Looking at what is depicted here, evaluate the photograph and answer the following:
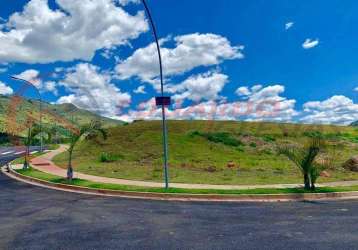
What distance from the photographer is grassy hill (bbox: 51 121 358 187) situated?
21.8 metres

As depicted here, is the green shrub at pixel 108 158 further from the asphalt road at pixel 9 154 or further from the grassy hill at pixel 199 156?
the asphalt road at pixel 9 154

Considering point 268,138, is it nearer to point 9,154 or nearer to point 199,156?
point 199,156

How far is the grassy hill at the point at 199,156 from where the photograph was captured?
21.8m

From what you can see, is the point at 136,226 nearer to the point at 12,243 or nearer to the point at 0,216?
the point at 12,243

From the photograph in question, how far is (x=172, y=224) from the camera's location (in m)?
9.62

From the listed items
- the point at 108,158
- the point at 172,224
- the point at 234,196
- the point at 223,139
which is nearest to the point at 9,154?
the point at 108,158

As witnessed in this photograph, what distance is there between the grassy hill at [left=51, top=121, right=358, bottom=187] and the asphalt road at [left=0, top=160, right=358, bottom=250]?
6565 mm

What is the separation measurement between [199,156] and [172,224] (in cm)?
2292

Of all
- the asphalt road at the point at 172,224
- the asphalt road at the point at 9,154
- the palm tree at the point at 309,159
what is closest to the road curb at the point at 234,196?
the asphalt road at the point at 172,224

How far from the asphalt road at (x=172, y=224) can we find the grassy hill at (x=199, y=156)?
6.57 m

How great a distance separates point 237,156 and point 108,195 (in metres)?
20.3

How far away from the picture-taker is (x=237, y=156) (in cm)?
3316

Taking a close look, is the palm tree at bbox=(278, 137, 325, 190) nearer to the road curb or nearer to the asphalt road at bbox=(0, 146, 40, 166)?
the road curb

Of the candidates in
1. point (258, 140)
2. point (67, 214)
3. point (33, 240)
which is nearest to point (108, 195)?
point (67, 214)
